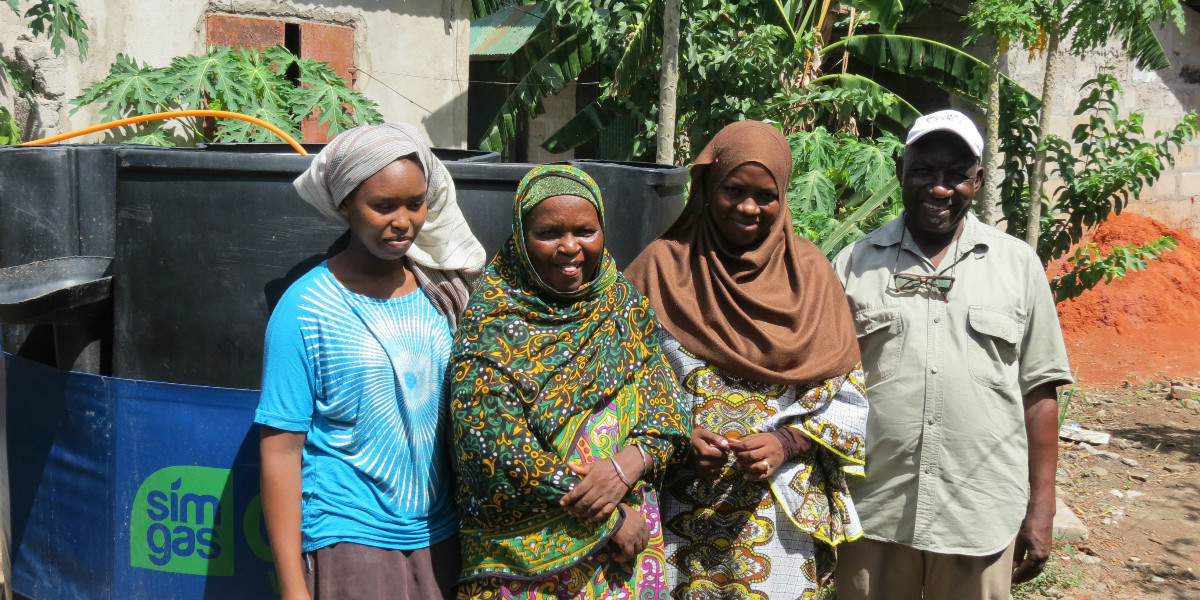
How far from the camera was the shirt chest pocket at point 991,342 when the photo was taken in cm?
240

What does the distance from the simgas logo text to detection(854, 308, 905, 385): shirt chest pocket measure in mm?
1550

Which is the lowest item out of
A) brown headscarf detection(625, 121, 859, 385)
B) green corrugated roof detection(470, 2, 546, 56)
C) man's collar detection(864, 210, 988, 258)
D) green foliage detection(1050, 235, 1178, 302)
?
green foliage detection(1050, 235, 1178, 302)

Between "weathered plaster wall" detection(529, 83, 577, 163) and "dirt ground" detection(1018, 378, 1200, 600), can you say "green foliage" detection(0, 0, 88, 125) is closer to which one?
"dirt ground" detection(1018, 378, 1200, 600)

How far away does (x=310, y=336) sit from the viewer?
189 cm

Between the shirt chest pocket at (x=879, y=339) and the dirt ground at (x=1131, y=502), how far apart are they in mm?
2209

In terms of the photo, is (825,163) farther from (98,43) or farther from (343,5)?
(98,43)

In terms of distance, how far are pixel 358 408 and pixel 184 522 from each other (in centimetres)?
68

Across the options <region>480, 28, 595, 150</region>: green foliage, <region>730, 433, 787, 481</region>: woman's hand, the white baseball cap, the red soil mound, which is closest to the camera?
<region>730, 433, 787, 481</region>: woman's hand

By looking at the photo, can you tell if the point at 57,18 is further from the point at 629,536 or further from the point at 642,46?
the point at 629,536

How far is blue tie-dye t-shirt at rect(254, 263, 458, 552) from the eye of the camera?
188cm

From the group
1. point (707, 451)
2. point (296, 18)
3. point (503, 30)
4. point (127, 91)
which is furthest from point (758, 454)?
point (503, 30)

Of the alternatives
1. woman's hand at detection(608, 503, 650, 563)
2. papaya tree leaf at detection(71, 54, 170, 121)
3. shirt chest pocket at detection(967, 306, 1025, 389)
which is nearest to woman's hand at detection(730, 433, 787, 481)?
woman's hand at detection(608, 503, 650, 563)

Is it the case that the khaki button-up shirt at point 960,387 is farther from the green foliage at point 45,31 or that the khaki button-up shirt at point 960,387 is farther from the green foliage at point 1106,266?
the green foliage at point 45,31

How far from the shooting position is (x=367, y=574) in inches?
75.9
